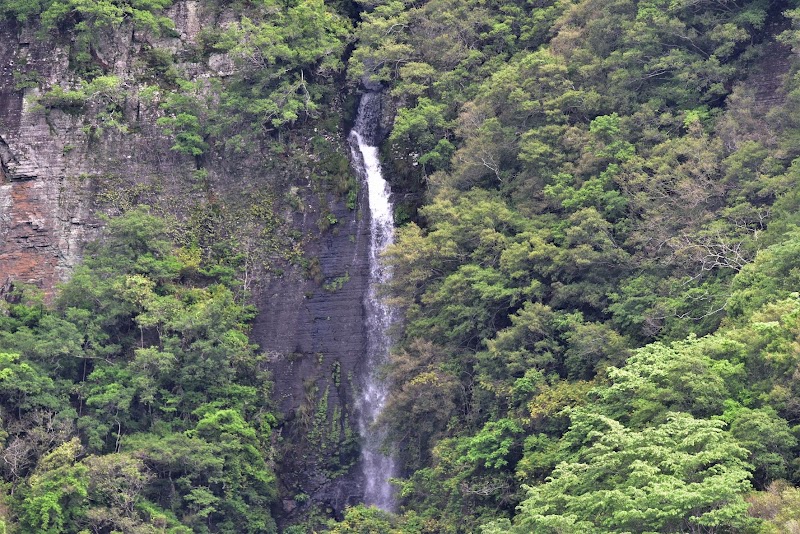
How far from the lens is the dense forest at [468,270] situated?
76.1 feet

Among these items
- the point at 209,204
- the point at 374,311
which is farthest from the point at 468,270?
the point at 209,204

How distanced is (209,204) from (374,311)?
505 cm

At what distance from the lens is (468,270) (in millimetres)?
26250

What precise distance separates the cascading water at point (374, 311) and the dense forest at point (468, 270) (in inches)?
14.9

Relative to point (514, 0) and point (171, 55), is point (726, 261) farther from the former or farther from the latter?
point (171, 55)

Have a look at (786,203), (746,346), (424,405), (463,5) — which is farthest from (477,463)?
(463,5)

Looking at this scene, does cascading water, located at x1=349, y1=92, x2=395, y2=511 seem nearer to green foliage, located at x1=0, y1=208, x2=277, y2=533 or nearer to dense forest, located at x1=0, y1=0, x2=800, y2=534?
dense forest, located at x1=0, y1=0, x2=800, y2=534

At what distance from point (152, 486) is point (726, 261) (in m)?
12.6

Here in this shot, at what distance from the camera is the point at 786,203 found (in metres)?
23.6

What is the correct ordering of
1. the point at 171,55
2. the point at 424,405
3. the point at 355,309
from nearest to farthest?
the point at 424,405
the point at 355,309
the point at 171,55

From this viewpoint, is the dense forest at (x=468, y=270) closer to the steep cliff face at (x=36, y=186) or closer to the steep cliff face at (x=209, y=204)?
the steep cliff face at (x=209, y=204)

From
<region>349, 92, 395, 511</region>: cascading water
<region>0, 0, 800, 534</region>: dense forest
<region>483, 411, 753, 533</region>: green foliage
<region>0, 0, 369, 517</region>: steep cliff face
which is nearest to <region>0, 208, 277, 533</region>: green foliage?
<region>0, 0, 800, 534</region>: dense forest

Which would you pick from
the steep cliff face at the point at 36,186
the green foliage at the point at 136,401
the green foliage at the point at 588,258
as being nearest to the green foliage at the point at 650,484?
the green foliage at the point at 588,258

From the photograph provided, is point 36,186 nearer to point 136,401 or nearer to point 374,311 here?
point 136,401
